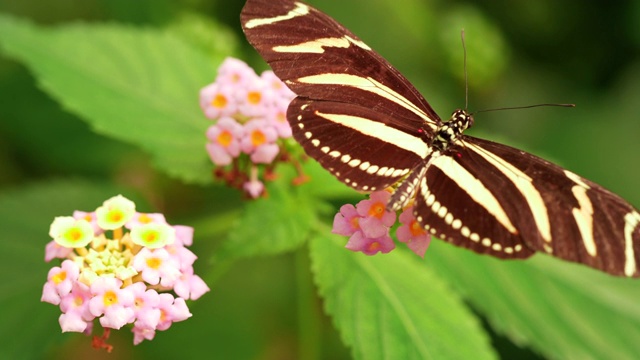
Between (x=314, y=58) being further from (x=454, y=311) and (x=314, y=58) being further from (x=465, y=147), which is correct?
(x=454, y=311)

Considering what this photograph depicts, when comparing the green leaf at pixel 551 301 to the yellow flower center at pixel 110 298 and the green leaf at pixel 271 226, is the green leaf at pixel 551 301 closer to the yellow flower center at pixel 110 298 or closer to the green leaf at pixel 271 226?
the green leaf at pixel 271 226

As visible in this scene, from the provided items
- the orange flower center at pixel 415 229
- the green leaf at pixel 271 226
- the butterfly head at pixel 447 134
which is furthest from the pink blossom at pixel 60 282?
the butterfly head at pixel 447 134

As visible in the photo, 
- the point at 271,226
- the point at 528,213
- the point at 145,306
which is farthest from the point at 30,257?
the point at 528,213

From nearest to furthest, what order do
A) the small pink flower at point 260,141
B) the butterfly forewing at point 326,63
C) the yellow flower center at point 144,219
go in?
the yellow flower center at point 144,219, the butterfly forewing at point 326,63, the small pink flower at point 260,141

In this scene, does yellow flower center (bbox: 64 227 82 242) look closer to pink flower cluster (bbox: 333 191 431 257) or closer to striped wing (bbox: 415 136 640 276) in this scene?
pink flower cluster (bbox: 333 191 431 257)

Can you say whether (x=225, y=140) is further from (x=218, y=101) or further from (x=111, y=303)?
(x=111, y=303)

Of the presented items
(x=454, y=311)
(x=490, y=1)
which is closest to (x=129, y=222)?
(x=454, y=311)

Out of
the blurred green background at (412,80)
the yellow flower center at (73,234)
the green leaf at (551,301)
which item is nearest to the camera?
the yellow flower center at (73,234)

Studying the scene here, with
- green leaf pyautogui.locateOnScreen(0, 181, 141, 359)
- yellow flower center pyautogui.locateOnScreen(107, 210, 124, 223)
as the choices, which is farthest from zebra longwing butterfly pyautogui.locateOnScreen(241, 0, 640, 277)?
green leaf pyautogui.locateOnScreen(0, 181, 141, 359)
